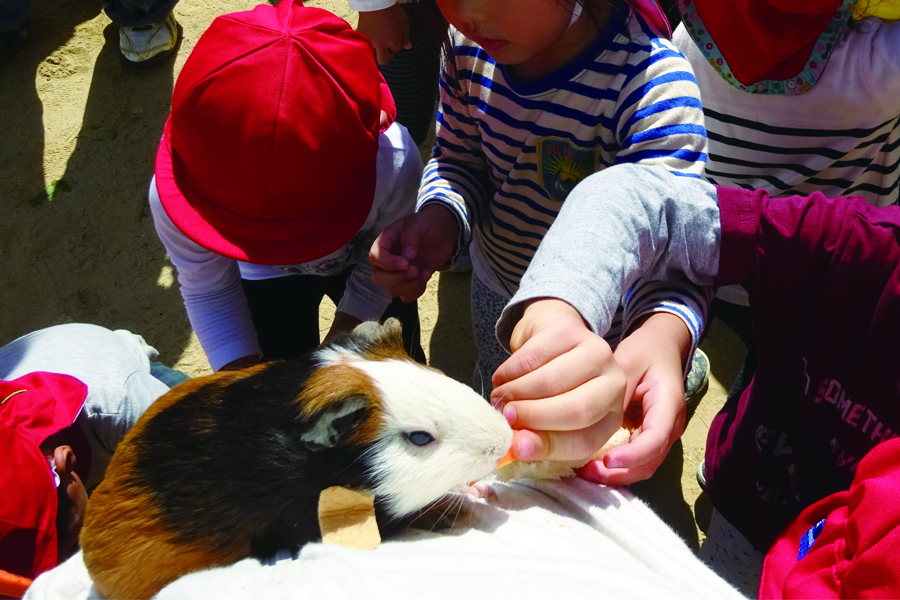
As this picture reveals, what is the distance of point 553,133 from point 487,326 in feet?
2.14

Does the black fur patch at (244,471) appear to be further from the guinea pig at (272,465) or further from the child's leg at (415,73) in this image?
the child's leg at (415,73)

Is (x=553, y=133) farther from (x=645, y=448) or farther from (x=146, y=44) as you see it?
(x=146, y=44)

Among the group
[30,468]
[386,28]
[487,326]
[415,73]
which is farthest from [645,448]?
[415,73]

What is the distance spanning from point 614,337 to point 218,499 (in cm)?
98

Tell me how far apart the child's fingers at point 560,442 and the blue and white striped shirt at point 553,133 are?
1.02 ft

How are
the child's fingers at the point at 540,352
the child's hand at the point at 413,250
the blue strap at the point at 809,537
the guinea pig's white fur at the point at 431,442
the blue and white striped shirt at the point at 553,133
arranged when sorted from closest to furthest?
the child's fingers at the point at 540,352 → the guinea pig's white fur at the point at 431,442 → the blue strap at the point at 809,537 → the blue and white striped shirt at the point at 553,133 → the child's hand at the point at 413,250

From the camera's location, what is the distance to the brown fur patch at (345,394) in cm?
81

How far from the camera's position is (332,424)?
0.80 m

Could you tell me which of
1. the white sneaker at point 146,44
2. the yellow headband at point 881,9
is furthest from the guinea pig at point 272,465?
the white sneaker at point 146,44

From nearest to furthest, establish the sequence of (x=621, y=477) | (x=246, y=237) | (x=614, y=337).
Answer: (x=621, y=477) → (x=246, y=237) → (x=614, y=337)

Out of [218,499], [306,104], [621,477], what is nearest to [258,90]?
[306,104]

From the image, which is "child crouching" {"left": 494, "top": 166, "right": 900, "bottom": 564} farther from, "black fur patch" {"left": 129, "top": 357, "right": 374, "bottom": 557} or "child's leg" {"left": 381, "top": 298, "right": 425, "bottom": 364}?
"child's leg" {"left": 381, "top": 298, "right": 425, "bottom": 364}

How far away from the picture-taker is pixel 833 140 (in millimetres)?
1219

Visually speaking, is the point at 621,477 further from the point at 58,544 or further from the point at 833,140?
the point at 58,544
